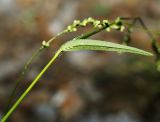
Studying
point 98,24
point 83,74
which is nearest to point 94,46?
point 98,24

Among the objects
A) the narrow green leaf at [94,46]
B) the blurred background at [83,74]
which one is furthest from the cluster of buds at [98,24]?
the blurred background at [83,74]

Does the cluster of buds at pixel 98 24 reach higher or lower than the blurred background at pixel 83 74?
lower

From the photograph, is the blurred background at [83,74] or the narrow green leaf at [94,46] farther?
the blurred background at [83,74]

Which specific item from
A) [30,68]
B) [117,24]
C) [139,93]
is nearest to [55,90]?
[30,68]

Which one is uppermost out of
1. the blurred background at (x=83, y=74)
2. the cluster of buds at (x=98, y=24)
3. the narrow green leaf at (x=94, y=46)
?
the blurred background at (x=83, y=74)

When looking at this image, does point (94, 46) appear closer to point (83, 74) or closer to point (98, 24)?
point (98, 24)

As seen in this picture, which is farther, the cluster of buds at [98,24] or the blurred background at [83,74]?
the blurred background at [83,74]

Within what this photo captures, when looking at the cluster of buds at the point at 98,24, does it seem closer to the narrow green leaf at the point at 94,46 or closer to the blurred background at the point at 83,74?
the narrow green leaf at the point at 94,46

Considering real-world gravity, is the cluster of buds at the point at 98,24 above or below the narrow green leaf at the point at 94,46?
above

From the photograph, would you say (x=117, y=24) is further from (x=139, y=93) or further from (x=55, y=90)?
(x=55, y=90)
